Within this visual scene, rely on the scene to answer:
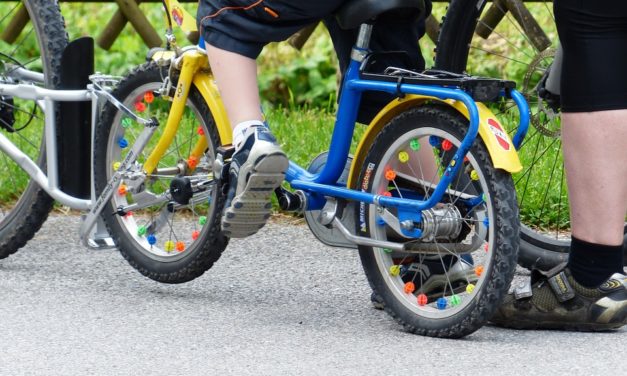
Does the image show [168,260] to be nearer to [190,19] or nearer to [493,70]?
[190,19]

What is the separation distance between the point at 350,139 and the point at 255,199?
335 mm

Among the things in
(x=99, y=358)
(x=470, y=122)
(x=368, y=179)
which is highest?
(x=470, y=122)

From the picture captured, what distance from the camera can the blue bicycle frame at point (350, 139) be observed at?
12.1 feet

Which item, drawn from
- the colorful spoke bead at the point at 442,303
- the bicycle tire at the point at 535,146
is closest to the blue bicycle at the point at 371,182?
the colorful spoke bead at the point at 442,303

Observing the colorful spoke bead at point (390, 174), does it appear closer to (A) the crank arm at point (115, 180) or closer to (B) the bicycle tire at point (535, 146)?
(B) the bicycle tire at point (535, 146)

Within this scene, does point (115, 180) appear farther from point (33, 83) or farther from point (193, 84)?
point (33, 83)

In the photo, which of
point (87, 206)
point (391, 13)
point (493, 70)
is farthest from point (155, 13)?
point (391, 13)

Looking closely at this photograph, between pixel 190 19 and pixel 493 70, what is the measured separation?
3.65 metres

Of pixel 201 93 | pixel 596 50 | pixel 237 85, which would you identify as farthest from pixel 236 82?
pixel 596 50

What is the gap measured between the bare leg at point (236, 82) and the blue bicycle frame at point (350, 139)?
24cm

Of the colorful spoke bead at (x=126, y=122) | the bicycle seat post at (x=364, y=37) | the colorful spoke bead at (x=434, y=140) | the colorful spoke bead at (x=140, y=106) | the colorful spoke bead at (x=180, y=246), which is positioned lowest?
the colorful spoke bead at (x=180, y=246)

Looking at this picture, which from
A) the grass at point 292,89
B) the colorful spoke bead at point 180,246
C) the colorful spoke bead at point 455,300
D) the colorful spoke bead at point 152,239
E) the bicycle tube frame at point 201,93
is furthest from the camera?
the grass at point 292,89

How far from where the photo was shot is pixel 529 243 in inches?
180

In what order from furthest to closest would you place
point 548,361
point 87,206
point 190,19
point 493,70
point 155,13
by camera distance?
point 155,13
point 493,70
point 87,206
point 190,19
point 548,361
